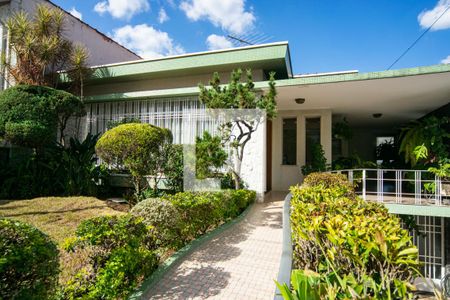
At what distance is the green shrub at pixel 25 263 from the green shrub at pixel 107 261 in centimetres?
50

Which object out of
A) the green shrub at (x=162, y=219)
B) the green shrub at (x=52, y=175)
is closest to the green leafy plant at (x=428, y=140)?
the green shrub at (x=162, y=219)

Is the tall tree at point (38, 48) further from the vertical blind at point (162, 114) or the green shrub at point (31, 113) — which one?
the vertical blind at point (162, 114)

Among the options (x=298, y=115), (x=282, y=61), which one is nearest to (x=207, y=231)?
(x=282, y=61)

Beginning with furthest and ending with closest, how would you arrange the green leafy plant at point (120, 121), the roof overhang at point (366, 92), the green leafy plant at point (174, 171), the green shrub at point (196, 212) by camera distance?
1. the green leafy plant at point (120, 121)
2. the green leafy plant at point (174, 171)
3. the roof overhang at point (366, 92)
4. the green shrub at point (196, 212)

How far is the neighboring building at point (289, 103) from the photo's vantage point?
24.8ft

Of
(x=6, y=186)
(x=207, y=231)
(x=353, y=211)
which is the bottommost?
(x=207, y=231)

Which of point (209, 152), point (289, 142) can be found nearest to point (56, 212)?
point (209, 152)

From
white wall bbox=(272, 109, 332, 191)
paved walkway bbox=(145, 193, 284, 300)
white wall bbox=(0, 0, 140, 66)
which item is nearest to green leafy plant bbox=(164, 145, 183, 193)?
paved walkway bbox=(145, 193, 284, 300)

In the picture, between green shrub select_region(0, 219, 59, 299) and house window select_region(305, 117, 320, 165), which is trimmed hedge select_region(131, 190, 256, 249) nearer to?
green shrub select_region(0, 219, 59, 299)

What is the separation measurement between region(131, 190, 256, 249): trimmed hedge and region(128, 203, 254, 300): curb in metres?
0.18

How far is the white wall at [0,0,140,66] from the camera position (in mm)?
11695

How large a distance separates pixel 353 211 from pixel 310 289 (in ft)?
5.30

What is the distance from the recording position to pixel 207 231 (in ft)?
19.7

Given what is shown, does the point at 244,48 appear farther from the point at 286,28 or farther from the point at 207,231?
the point at 207,231
